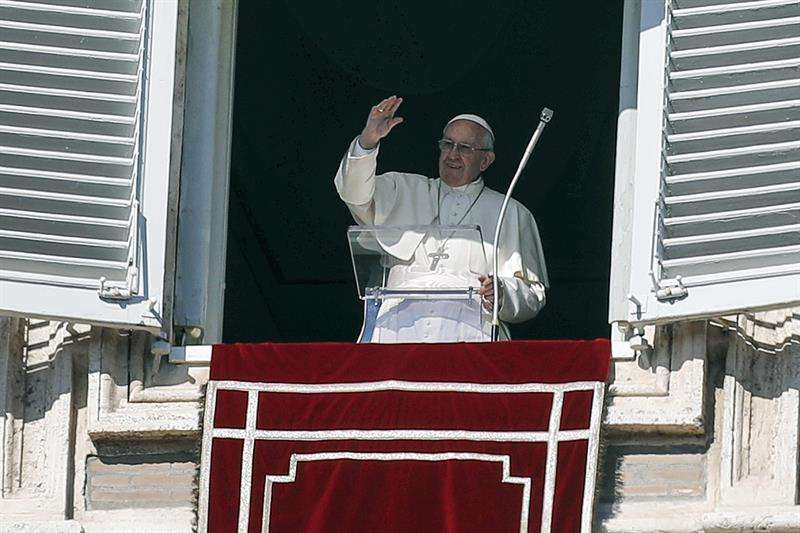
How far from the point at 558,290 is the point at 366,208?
8.46 feet

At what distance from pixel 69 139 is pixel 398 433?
1.21 m

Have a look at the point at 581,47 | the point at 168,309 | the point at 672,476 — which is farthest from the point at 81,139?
the point at 581,47

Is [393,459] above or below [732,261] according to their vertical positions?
below

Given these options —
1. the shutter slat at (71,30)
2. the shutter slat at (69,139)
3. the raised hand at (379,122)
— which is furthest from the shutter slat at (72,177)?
the raised hand at (379,122)

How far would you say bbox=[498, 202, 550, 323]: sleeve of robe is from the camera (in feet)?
31.2

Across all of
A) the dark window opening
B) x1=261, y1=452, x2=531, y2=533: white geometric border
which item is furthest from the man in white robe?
the dark window opening

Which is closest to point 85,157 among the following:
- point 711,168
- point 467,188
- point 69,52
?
Answer: point 69,52

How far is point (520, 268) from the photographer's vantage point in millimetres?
9734

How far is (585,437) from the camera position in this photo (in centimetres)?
859

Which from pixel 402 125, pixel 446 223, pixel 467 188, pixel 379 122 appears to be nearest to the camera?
pixel 379 122

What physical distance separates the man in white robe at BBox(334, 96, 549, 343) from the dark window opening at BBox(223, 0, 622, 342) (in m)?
1.53

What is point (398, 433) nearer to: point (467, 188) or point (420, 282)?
point (420, 282)

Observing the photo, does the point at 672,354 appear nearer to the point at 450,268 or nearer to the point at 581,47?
the point at 450,268

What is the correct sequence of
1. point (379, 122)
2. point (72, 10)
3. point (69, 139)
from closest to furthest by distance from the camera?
1. point (69, 139)
2. point (72, 10)
3. point (379, 122)
